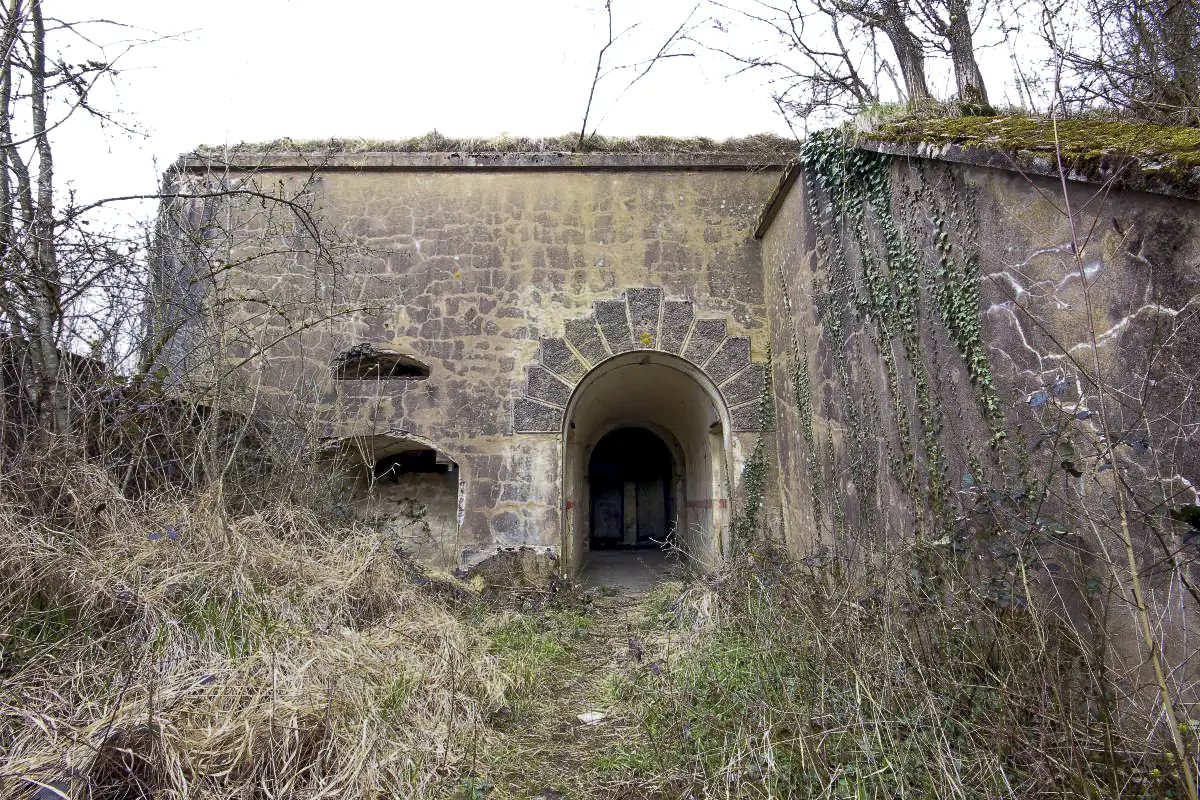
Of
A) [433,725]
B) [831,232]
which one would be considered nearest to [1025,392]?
[831,232]

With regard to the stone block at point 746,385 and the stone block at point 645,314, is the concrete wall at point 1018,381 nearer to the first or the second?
the stone block at point 746,385

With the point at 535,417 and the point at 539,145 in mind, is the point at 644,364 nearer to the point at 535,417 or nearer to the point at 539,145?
the point at 535,417

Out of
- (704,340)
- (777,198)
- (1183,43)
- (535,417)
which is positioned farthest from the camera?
(704,340)

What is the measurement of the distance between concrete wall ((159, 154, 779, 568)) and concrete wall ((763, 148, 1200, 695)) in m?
2.11

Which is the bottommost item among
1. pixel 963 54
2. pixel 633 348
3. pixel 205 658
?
pixel 205 658

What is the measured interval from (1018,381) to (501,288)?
531 cm

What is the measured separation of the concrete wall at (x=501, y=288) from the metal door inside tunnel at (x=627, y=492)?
31.5 ft

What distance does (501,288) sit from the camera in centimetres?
744

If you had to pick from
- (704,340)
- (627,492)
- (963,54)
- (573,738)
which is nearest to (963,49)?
(963,54)

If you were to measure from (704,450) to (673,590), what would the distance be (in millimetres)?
2358

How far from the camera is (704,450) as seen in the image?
9.09 meters

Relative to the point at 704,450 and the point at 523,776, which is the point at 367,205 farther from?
the point at 523,776

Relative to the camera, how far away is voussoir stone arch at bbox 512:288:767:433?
23.7 feet

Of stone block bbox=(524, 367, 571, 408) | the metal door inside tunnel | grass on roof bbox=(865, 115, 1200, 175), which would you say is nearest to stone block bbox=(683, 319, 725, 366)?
stone block bbox=(524, 367, 571, 408)
